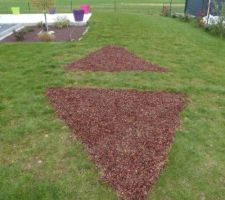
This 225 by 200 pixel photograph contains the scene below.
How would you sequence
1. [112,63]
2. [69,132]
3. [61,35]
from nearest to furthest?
[69,132] → [112,63] → [61,35]

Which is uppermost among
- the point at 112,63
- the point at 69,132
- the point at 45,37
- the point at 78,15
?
the point at 78,15

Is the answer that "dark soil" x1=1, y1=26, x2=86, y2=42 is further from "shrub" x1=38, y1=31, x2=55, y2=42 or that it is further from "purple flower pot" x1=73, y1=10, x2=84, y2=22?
"purple flower pot" x1=73, y1=10, x2=84, y2=22

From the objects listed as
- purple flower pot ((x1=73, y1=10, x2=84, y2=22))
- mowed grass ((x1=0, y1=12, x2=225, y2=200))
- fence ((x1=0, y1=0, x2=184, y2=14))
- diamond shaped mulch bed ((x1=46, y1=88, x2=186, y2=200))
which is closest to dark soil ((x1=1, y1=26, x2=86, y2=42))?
purple flower pot ((x1=73, y1=10, x2=84, y2=22))

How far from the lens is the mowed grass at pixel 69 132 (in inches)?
163

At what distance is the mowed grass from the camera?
414 centimetres

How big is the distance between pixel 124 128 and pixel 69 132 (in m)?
0.99

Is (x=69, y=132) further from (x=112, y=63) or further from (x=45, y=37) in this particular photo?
(x=45, y=37)

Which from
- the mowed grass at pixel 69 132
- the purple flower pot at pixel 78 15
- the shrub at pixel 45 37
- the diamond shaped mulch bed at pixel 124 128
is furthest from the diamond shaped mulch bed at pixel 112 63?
the purple flower pot at pixel 78 15

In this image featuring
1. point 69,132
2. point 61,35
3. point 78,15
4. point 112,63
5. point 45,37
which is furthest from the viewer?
point 78,15

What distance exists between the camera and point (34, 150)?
490 cm

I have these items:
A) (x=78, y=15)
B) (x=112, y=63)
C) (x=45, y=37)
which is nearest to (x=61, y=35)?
(x=45, y=37)

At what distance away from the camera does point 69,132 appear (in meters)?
5.42

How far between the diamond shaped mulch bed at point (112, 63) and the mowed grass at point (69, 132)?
0.36 m

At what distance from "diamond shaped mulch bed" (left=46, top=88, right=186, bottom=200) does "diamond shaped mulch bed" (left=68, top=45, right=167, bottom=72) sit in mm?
1689
